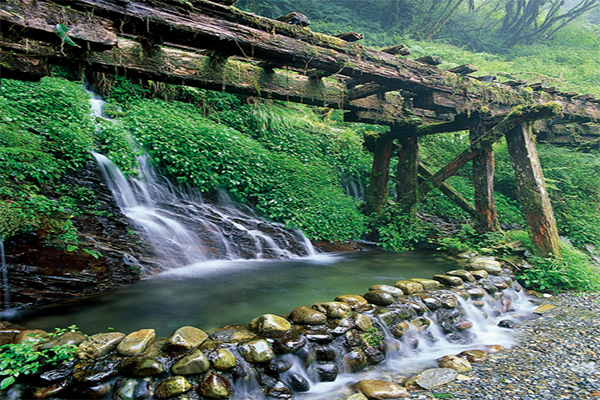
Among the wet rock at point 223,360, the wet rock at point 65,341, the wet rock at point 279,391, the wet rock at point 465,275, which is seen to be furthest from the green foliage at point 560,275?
the wet rock at point 65,341

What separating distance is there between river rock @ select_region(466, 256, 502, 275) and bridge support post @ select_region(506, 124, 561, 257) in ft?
3.21

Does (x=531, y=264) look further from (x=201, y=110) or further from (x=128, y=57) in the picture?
(x=201, y=110)

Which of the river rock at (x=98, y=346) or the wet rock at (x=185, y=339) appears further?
the wet rock at (x=185, y=339)

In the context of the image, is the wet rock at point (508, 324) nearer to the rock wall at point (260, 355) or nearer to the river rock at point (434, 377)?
the rock wall at point (260, 355)

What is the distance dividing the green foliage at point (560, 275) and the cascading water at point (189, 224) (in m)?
4.01

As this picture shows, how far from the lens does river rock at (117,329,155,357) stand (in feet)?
9.03

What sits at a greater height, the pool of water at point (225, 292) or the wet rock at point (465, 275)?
the wet rock at point (465, 275)

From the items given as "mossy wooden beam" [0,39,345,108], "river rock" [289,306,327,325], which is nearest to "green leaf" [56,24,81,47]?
"mossy wooden beam" [0,39,345,108]

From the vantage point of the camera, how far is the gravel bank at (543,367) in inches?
111

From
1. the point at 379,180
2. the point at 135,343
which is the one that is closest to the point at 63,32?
the point at 135,343

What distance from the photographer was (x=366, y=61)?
484cm

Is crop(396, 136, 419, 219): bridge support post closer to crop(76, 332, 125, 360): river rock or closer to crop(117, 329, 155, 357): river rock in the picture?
crop(117, 329, 155, 357): river rock

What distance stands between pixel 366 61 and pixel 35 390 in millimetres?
4981

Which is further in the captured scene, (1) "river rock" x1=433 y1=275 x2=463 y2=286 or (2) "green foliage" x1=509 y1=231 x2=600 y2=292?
(2) "green foliage" x1=509 y1=231 x2=600 y2=292
